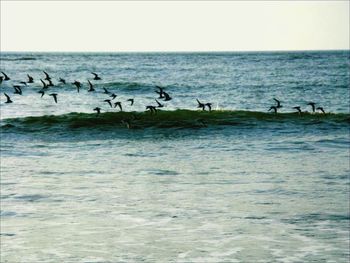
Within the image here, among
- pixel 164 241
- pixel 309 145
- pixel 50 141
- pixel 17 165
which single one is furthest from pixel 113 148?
pixel 164 241

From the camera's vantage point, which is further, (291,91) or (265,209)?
(291,91)

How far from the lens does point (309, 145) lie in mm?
20656

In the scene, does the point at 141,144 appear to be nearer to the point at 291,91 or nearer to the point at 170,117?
the point at 170,117

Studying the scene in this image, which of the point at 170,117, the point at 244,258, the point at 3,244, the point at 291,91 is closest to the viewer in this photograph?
the point at 244,258

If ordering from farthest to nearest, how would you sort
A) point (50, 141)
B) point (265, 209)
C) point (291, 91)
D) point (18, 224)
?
point (291, 91), point (50, 141), point (265, 209), point (18, 224)

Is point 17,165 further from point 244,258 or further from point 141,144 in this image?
point 244,258

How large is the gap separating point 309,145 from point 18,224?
1213cm

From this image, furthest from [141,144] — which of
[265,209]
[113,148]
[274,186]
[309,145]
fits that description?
[265,209]

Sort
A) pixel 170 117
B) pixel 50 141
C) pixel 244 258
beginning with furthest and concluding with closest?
pixel 170 117
pixel 50 141
pixel 244 258

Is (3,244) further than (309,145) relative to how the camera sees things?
No

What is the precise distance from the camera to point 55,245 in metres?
9.55

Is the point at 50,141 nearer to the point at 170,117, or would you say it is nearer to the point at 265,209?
the point at 170,117

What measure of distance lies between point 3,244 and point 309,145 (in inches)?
513

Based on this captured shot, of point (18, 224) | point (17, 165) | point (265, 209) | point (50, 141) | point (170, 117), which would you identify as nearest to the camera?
point (18, 224)
